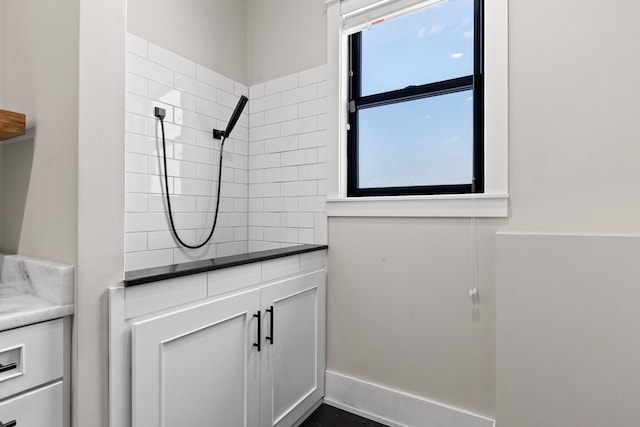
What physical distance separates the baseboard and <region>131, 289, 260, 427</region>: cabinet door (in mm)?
624

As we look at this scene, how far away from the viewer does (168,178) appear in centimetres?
177

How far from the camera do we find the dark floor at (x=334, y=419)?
1.71 meters

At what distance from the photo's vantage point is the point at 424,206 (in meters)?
1.63

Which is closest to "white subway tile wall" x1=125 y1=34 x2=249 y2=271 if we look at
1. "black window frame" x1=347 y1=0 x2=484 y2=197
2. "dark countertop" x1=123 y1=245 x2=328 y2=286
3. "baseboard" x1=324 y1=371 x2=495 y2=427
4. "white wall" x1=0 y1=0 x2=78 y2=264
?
"white wall" x1=0 y1=0 x2=78 y2=264

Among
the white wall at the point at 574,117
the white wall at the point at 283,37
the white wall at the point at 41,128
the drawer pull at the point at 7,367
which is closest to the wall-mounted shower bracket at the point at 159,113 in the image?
the white wall at the point at 41,128

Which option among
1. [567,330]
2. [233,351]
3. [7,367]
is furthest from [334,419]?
[7,367]

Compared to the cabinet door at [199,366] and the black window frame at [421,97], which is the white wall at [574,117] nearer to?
the black window frame at [421,97]

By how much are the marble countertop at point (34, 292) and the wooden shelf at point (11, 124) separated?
1.27 feet

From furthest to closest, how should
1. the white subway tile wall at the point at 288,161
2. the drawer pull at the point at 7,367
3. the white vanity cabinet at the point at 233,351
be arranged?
the white subway tile wall at the point at 288,161 < the white vanity cabinet at the point at 233,351 < the drawer pull at the point at 7,367

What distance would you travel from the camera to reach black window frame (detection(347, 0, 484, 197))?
157 cm

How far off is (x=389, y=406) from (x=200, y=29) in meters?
2.30

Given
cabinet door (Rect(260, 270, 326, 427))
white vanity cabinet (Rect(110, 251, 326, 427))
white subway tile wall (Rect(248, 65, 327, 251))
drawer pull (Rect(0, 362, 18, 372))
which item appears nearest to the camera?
drawer pull (Rect(0, 362, 18, 372))

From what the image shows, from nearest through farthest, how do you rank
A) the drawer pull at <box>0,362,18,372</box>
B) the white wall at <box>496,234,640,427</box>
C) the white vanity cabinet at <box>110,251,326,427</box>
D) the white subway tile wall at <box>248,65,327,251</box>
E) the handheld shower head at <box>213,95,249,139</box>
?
the drawer pull at <box>0,362,18,372</box>
the white vanity cabinet at <box>110,251,326,427</box>
the white wall at <box>496,234,640,427</box>
the handheld shower head at <box>213,95,249,139</box>
the white subway tile wall at <box>248,65,327,251</box>

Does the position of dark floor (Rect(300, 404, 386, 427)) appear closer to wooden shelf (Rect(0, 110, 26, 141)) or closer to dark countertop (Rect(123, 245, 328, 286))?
dark countertop (Rect(123, 245, 328, 286))
